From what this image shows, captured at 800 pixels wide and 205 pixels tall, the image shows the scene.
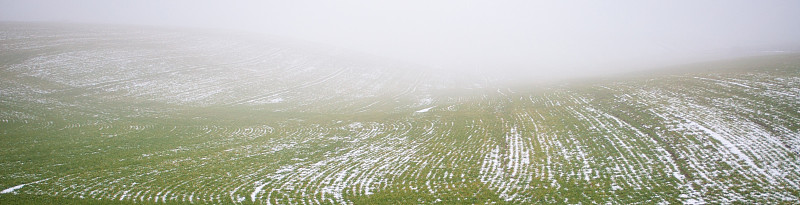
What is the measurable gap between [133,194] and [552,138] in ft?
70.7

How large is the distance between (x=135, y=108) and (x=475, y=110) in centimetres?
3473

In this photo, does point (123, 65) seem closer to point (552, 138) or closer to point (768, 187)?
point (552, 138)

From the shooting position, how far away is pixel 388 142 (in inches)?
827

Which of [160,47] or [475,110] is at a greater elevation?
[160,47]

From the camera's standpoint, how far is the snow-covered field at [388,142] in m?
12.3

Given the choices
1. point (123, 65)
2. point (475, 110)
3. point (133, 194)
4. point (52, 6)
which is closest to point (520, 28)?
point (475, 110)

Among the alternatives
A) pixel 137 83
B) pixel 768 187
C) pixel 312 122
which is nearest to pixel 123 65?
pixel 137 83

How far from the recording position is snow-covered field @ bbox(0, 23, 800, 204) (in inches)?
483

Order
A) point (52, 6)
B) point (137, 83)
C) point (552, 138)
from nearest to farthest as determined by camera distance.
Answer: point (552, 138)
point (137, 83)
point (52, 6)

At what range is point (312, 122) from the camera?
28141mm

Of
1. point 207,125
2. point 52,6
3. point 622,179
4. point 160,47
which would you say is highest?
point 52,6

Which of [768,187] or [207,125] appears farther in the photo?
[207,125]

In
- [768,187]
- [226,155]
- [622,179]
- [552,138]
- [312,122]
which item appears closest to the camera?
[768,187]

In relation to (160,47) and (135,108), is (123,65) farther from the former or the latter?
(135,108)
